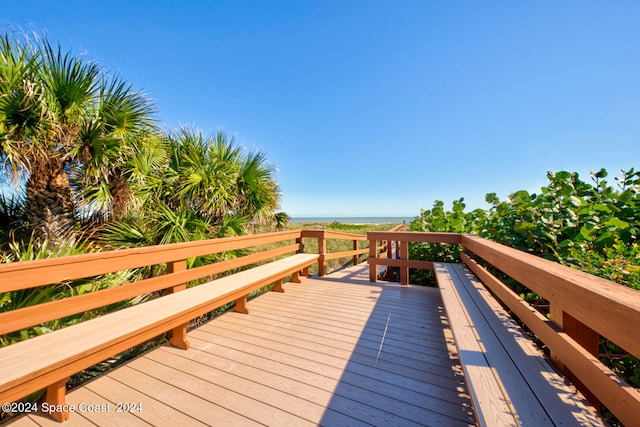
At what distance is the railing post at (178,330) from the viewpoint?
232cm

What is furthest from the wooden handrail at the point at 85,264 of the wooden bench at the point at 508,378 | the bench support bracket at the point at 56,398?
the wooden bench at the point at 508,378

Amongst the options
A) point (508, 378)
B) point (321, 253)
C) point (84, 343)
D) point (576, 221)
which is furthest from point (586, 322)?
point (321, 253)

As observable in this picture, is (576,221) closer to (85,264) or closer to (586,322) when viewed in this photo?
(586,322)

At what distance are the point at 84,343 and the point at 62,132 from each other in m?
2.71

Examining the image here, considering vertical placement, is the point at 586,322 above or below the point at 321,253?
above

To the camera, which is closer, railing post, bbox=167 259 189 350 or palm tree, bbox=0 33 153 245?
railing post, bbox=167 259 189 350

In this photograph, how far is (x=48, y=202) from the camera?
9.78 feet

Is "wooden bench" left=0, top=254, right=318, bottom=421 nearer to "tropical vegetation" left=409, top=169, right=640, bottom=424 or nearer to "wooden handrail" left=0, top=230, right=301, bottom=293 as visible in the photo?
"wooden handrail" left=0, top=230, right=301, bottom=293

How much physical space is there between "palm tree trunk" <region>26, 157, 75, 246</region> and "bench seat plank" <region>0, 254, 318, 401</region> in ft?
6.37

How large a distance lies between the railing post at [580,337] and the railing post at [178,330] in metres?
2.70

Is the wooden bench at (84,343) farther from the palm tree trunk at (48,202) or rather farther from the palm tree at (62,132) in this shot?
the palm tree at (62,132)

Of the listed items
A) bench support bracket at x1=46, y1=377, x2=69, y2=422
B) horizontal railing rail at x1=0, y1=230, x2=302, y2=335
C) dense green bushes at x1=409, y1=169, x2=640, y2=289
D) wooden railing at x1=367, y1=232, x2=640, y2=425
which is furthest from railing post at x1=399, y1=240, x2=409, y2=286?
bench support bracket at x1=46, y1=377, x2=69, y2=422

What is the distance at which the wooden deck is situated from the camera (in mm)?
1497

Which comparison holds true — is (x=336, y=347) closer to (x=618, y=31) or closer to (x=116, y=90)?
(x=116, y=90)
